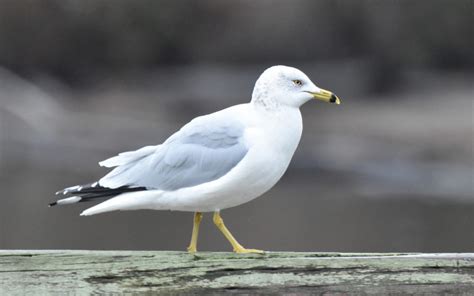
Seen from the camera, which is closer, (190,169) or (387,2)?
(190,169)

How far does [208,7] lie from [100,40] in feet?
7.15

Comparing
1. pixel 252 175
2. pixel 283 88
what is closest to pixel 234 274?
pixel 252 175

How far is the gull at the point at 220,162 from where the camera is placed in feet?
10.5

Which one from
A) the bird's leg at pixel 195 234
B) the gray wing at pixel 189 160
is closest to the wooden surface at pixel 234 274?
the bird's leg at pixel 195 234

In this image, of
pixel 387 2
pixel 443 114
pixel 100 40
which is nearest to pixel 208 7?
pixel 100 40

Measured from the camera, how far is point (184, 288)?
2.60m

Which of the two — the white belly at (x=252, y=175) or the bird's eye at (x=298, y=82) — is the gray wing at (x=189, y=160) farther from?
the bird's eye at (x=298, y=82)

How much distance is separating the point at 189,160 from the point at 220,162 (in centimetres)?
10

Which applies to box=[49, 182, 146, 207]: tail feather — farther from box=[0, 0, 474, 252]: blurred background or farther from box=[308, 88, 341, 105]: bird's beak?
box=[0, 0, 474, 252]: blurred background

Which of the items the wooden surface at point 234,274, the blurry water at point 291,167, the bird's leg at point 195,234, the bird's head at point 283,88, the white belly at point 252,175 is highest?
the blurry water at point 291,167

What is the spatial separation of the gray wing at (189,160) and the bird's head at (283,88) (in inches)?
4.7

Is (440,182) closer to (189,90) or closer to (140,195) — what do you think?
(189,90)

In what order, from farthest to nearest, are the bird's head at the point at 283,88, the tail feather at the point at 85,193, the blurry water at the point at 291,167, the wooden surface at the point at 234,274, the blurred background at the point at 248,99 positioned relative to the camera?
the blurred background at the point at 248,99 < the blurry water at the point at 291,167 < the bird's head at the point at 283,88 < the tail feather at the point at 85,193 < the wooden surface at the point at 234,274

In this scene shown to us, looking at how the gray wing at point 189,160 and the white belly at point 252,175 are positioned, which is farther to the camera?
the gray wing at point 189,160
